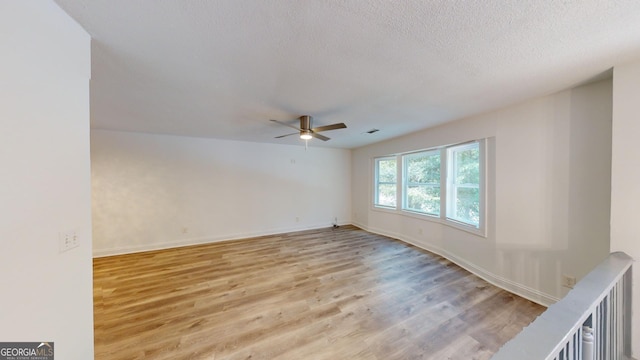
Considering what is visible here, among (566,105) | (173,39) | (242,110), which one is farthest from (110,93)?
(566,105)

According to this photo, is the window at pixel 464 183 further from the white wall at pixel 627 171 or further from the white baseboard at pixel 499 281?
the white wall at pixel 627 171

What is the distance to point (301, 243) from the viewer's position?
4.17 meters

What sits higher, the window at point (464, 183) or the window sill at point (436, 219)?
the window at point (464, 183)

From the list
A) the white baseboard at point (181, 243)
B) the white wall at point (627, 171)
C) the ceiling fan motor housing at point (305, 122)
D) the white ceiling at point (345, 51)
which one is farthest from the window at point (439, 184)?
the white baseboard at point (181, 243)

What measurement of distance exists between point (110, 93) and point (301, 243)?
Answer: 3.48 meters

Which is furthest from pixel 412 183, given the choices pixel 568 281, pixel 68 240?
pixel 68 240

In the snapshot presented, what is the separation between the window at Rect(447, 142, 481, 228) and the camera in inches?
117

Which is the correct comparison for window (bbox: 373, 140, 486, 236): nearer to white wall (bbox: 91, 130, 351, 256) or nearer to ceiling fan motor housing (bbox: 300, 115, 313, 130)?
white wall (bbox: 91, 130, 351, 256)

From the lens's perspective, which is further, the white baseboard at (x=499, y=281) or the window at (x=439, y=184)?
the window at (x=439, y=184)

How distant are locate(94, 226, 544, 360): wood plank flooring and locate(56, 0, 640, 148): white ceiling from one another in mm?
2170

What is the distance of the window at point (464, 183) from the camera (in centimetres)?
296

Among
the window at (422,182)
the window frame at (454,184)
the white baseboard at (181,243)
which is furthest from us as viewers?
the window at (422,182)

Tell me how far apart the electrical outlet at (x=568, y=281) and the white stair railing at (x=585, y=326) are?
562 mm

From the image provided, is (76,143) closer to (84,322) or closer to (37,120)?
(37,120)
